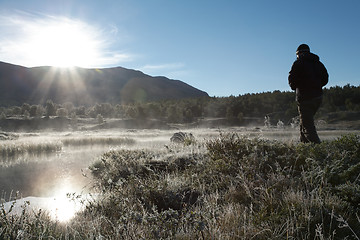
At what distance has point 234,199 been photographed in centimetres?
427

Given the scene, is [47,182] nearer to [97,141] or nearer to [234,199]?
[234,199]

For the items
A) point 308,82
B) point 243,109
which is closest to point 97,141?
point 308,82

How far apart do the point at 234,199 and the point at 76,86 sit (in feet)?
460

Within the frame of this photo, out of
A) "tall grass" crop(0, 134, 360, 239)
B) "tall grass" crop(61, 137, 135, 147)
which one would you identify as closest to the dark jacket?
"tall grass" crop(0, 134, 360, 239)

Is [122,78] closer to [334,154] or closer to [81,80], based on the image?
[81,80]

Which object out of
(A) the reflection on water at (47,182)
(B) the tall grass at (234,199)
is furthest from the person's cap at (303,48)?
(B) the tall grass at (234,199)

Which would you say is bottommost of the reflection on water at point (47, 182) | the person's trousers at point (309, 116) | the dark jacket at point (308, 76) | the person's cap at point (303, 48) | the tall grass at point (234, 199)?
the reflection on water at point (47, 182)

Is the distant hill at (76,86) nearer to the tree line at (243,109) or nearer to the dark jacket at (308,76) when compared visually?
the tree line at (243,109)

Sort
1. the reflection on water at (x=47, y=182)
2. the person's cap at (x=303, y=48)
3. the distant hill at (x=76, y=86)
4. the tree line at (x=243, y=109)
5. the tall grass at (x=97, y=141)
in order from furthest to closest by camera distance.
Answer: the distant hill at (x=76, y=86), the tree line at (x=243, y=109), the tall grass at (x=97, y=141), the person's cap at (x=303, y=48), the reflection on water at (x=47, y=182)

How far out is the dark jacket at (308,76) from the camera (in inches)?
279

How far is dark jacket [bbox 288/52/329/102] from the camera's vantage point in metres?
7.10

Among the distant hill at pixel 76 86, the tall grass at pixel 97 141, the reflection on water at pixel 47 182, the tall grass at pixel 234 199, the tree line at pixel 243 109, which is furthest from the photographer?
the distant hill at pixel 76 86

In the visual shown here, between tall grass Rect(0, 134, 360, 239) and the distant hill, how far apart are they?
323 feet

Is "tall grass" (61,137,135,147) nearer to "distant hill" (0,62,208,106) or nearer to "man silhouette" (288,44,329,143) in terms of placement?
"man silhouette" (288,44,329,143)
